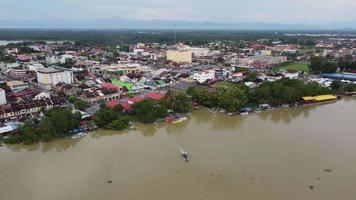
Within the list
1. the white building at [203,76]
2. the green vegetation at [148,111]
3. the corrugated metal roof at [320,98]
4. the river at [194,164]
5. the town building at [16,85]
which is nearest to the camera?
the river at [194,164]

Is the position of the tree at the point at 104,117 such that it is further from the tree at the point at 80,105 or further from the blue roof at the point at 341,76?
the blue roof at the point at 341,76

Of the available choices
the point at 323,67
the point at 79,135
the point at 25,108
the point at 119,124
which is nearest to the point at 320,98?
the point at 323,67

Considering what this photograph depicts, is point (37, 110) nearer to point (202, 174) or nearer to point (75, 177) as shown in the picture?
point (75, 177)

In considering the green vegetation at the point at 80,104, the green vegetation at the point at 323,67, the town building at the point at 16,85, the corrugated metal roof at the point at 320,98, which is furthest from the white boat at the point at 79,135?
the green vegetation at the point at 323,67

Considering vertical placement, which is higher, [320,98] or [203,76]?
[203,76]

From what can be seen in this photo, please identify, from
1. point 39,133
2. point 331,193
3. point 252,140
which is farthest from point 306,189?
point 39,133

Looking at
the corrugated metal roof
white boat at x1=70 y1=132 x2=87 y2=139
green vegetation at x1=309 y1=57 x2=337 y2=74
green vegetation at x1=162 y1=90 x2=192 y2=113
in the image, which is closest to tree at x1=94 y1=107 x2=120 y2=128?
white boat at x1=70 y1=132 x2=87 y2=139

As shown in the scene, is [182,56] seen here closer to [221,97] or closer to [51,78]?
[51,78]
